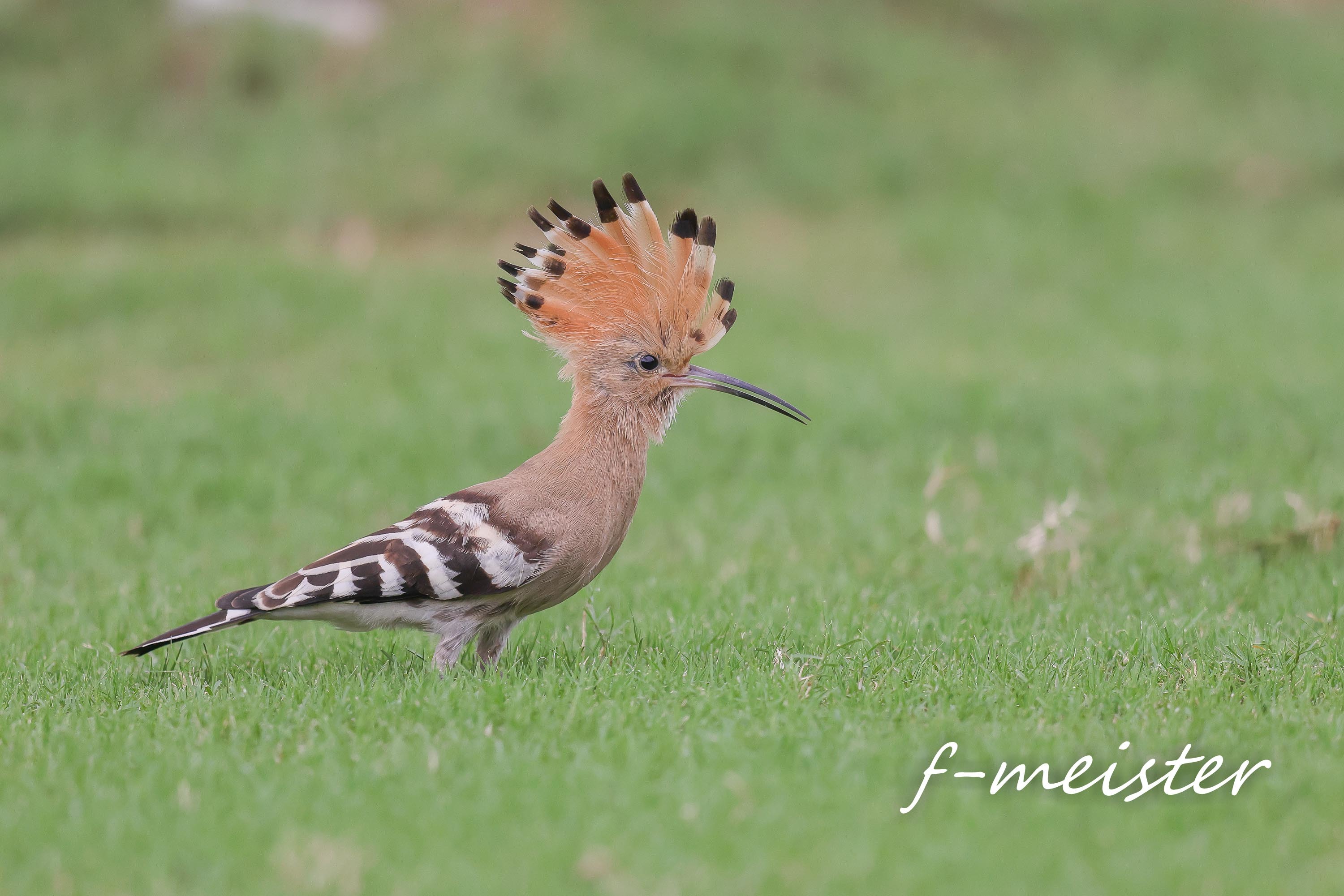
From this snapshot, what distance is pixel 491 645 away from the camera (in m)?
4.64

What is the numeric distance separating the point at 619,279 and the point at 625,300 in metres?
0.08

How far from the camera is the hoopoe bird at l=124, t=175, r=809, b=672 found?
4270 millimetres

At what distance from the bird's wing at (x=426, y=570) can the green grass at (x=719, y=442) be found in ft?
0.93

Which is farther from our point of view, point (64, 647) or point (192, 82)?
point (192, 82)

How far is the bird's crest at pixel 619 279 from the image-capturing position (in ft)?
15.1

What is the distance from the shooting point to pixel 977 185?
48.5 feet

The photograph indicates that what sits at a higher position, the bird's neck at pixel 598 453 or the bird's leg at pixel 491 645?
the bird's neck at pixel 598 453

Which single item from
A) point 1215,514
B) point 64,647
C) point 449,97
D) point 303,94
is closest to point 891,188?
point 449,97

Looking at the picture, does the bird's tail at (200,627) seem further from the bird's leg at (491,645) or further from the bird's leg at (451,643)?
the bird's leg at (491,645)

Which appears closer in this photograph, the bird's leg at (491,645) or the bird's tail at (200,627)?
the bird's tail at (200,627)

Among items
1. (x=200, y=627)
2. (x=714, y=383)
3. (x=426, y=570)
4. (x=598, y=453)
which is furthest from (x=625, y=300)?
(x=200, y=627)

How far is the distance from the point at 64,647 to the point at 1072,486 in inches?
207

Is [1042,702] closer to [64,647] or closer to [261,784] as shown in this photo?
[261,784]

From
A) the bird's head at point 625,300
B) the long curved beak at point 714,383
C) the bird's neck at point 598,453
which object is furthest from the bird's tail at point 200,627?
the long curved beak at point 714,383
